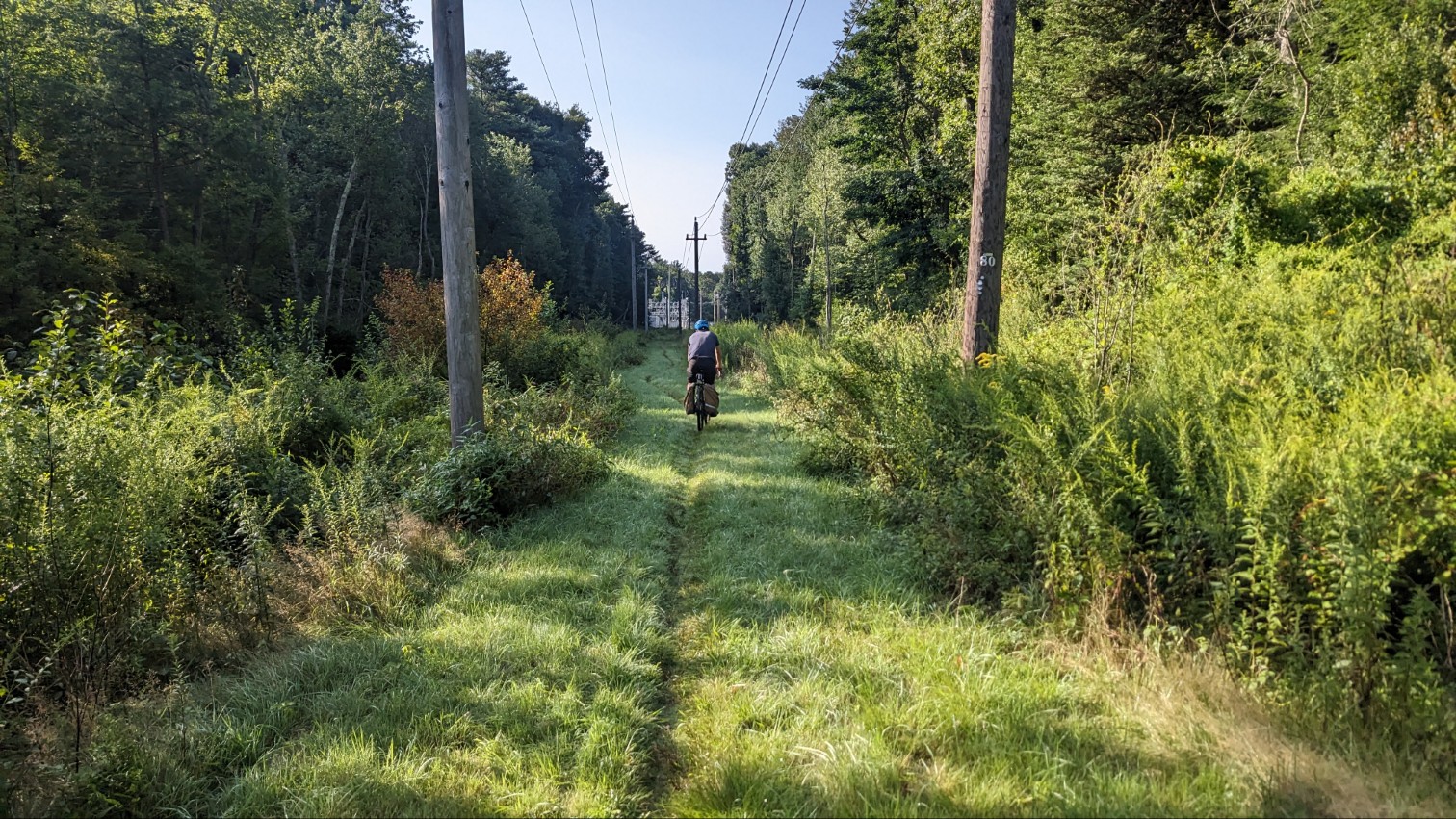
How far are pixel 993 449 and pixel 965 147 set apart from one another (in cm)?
1540

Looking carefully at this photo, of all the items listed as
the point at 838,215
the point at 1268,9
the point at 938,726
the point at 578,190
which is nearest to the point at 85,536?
the point at 938,726

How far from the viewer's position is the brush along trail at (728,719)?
2.49 meters

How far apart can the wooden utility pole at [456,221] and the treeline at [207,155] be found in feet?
15.1

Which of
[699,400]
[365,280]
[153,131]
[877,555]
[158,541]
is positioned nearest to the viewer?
[158,541]

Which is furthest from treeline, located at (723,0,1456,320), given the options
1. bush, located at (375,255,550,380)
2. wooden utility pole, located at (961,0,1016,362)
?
bush, located at (375,255,550,380)

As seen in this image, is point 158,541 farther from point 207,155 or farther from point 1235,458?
point 207,155

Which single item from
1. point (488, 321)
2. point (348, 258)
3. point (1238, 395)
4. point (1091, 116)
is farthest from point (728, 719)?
point (348, 258)


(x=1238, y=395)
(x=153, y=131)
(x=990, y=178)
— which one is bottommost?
(x=1238, y=395)

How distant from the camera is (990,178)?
6.26 metres

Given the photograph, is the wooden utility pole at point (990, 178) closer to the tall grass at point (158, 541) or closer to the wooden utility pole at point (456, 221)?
the tall grass at point (158, 541)

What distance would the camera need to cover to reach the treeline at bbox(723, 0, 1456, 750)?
101 inches

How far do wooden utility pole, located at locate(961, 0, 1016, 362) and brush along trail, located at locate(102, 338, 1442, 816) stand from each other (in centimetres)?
285

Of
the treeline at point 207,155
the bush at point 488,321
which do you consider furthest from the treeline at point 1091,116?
the treeline at point 207,155

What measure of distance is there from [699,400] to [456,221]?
5.62m
